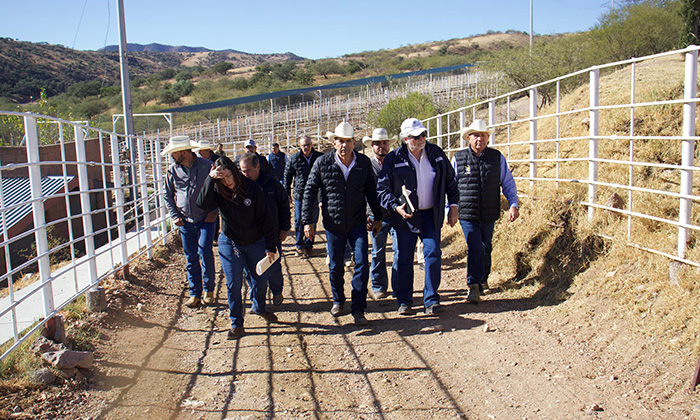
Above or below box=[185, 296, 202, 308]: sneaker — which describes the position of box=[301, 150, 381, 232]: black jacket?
above

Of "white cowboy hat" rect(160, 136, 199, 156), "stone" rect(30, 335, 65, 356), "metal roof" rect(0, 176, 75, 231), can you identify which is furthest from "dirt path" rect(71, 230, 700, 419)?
"metal roof" rect(0, 176, 75, 231)

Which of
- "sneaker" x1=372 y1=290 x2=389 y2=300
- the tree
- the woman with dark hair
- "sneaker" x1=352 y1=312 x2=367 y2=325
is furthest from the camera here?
the tree

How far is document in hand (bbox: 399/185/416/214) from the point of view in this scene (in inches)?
217

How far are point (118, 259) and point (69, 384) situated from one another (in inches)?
188

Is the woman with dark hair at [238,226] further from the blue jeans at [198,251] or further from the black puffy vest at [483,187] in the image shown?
the black puffy vest at [483,187]

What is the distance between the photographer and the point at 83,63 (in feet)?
300

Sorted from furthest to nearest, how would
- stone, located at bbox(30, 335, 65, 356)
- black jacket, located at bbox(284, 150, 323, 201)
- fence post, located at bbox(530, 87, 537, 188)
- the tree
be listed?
1. the tree
2. black jacket, located at bbox(284, 150, 323, 201)
3. fence post, located at bbox(530, 87, 537, 188)
4. stone, located at bbox(30, 335, 65, 356)

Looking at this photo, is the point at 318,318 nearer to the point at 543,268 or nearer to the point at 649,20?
the point at 543,268

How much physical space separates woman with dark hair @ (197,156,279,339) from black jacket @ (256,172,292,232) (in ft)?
0.61

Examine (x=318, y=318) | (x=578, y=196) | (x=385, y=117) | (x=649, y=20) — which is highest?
(x=649, y=20)

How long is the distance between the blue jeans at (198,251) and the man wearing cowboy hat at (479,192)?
2.84 m

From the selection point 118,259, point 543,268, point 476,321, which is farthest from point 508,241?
point 118,259

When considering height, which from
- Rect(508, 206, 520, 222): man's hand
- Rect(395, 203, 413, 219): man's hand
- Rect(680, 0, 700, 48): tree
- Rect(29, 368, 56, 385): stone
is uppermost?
Rect(680, 0, 700, 48): tree

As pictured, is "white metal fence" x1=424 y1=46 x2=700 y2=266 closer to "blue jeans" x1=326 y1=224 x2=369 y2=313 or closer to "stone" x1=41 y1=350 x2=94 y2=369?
"blue jeans" x1=326 y1=224 x2=369 y2=313
